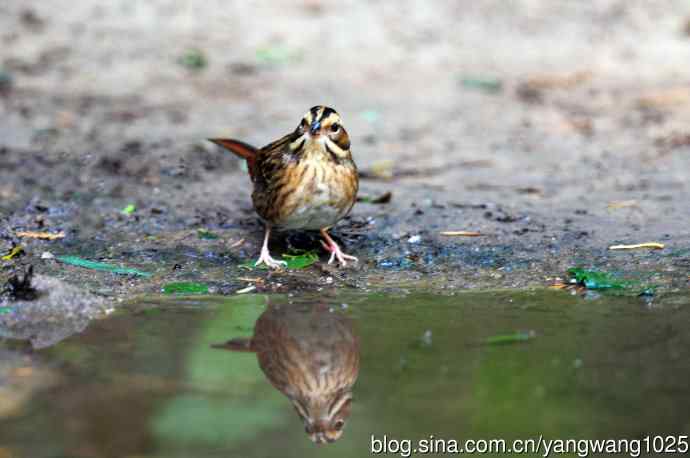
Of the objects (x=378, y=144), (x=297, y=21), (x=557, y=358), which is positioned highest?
(x=297, y=21)

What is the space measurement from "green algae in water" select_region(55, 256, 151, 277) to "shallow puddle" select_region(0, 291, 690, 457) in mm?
501

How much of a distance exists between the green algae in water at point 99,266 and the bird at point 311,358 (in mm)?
953

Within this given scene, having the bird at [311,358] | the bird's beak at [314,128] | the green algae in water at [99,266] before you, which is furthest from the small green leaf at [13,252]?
the bird's beak at [314,128]

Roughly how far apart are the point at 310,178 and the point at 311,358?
1.54 meters

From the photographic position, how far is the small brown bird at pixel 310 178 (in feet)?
18.7

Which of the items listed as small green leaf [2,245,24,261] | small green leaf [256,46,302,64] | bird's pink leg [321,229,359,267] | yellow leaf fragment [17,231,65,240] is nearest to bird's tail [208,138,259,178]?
bird's pink leg [321,229,359,267]

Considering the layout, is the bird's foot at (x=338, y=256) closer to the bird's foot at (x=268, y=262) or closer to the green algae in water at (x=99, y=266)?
the bird's foot at (x=268, y=262)

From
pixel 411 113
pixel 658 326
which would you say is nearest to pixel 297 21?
pixel 411 113

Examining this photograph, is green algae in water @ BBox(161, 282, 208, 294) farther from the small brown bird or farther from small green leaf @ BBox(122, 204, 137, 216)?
small green leaf @ BBox(122, 204, 137, 216)

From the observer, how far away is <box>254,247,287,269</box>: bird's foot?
582 cm

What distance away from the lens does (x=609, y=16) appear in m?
11.4

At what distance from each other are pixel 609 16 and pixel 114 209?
22.1 feet

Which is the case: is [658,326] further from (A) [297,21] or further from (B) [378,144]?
(A) [297,21]

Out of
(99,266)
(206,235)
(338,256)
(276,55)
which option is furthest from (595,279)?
(276,55)
